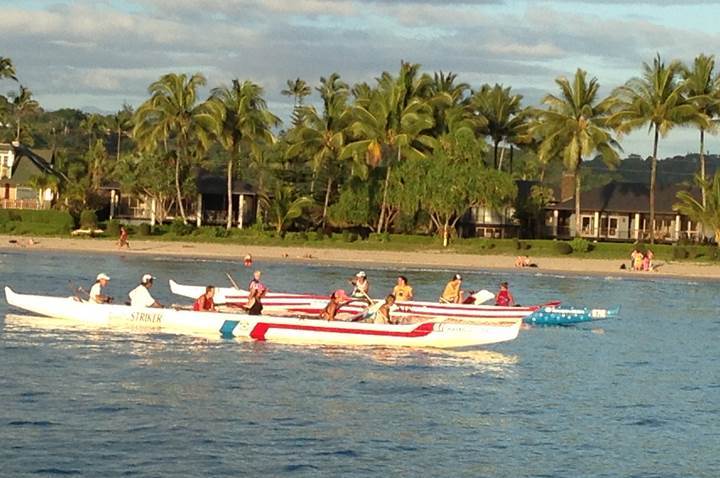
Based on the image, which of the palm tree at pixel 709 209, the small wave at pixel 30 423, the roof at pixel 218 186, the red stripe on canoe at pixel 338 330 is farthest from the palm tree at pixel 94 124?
the small wave at pixel 30 423

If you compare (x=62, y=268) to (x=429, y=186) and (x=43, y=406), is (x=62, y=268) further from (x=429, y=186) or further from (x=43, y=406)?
(x=43, y=406)

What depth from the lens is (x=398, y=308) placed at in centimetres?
3391

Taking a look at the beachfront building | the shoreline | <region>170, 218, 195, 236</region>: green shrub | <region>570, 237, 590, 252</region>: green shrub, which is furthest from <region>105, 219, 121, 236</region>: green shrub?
<region>570, 237, 590, 252</region>: green shrub

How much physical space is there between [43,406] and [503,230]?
66.4m

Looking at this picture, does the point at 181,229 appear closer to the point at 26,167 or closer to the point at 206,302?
the point at 26,167

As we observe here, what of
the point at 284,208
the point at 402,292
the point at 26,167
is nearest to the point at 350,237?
the point at 284,208

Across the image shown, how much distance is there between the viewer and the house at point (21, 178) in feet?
275

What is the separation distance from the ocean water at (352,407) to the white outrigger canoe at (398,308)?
3.78 feet

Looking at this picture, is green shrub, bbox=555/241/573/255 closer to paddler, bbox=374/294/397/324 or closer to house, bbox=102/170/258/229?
house, bbox=102/170/258/229

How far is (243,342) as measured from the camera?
2941 cm

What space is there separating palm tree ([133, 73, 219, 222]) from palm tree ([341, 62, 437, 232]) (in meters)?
8.81

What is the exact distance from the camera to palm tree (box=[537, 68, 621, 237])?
78438 millimetres

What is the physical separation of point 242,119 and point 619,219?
2646 cm

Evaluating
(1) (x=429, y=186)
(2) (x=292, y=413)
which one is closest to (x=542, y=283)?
(1) (x=429, y=186)
